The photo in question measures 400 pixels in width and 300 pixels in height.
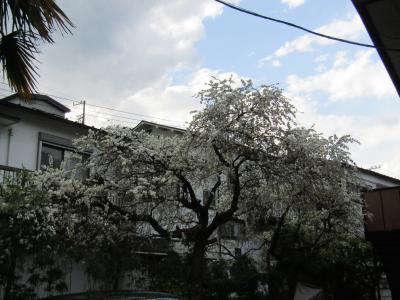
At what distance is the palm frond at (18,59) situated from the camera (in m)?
6.73

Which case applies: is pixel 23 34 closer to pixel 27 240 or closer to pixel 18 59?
pixel 18 59

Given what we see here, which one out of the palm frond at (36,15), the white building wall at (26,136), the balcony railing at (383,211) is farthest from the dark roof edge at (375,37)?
the white building wall at (26,136)

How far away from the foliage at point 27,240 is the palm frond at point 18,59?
17.6 ft

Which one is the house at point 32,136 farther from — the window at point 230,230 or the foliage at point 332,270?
the foliage at point 332,270

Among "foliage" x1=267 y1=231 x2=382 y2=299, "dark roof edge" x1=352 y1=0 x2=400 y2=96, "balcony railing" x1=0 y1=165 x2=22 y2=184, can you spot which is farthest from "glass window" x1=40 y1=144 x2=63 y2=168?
"dark roof edge" x1=352 y1=0 x2=400 y2=96

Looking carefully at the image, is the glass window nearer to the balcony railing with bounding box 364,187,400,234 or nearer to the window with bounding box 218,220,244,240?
the window with bounding box 218,220,244,240

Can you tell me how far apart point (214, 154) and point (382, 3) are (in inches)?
298

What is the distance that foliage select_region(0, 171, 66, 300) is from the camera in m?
11.8

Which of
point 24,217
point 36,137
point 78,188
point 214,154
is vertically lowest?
point 24,217

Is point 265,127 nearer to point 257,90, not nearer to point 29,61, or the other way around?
point 257,90

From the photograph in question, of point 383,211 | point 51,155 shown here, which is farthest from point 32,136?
point 383,211

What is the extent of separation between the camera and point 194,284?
14594mm

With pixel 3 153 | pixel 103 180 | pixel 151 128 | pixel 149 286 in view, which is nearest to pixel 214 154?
pixel 103 180

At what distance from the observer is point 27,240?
12.2 metres
